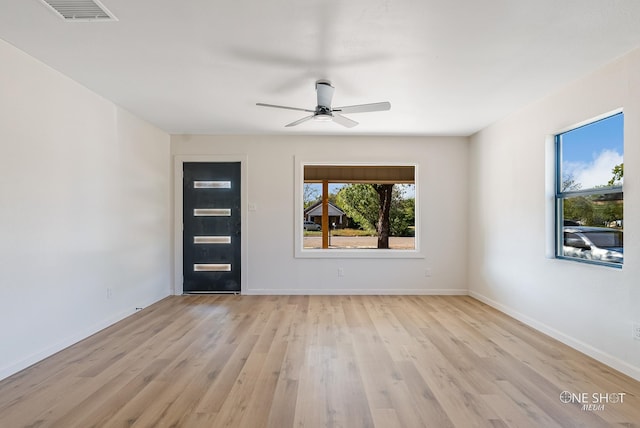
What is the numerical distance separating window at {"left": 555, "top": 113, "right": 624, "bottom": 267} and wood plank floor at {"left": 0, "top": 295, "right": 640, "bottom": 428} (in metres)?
0.93

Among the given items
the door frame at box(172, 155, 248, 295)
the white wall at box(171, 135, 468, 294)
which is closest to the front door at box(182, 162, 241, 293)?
the door frame at box(172, 155, 248, 295)

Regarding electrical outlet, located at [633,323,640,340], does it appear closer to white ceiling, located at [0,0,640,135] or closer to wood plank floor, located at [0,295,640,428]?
wood plank floor, located at [0,295,640,428]

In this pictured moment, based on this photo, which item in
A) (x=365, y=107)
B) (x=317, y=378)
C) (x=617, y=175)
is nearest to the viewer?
(x=317, y=378)

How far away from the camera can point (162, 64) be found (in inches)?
113

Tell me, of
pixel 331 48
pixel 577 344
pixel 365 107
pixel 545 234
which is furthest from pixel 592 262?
pixel 331 48

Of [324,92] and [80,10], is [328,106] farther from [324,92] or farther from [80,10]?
[80,10]

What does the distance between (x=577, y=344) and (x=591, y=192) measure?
1.34 meters

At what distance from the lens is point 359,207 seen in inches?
226

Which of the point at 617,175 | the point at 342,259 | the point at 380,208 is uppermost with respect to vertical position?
the point at 617,175

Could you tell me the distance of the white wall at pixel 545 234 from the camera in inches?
103

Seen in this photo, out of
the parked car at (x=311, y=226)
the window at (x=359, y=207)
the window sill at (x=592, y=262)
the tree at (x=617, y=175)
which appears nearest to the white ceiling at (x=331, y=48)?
the tree at (x=617, y=175)

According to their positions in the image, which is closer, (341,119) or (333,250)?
(341,119)

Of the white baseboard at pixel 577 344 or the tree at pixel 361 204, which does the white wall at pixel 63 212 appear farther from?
the white baseboard at pixel 577 344

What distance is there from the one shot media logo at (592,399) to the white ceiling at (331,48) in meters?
2.38
